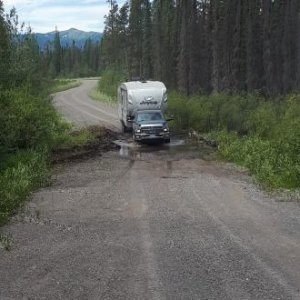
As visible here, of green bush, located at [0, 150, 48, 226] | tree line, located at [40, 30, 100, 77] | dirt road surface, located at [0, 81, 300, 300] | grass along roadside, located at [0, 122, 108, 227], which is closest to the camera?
dirt road surface, located at [0, 81, 300, 300]

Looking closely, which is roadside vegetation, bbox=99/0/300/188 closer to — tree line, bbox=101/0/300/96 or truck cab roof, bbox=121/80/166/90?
tree line, bbox=101/0/300/96

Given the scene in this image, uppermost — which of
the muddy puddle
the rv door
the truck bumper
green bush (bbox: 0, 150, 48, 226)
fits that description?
the rv door

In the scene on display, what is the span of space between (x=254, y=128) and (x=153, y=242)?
57.5ft

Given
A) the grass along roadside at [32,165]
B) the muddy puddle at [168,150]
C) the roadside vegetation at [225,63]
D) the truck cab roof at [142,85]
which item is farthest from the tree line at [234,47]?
the grass along roadside at [32,165]

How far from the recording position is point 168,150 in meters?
24.6

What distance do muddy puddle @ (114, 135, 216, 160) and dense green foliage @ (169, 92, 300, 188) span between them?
91 centimetres

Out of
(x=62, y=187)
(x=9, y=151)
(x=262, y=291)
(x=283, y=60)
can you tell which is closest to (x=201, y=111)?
(x=9, y=151)

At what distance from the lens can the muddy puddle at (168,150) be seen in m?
22.7

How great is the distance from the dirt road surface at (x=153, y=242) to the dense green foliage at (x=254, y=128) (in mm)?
1431

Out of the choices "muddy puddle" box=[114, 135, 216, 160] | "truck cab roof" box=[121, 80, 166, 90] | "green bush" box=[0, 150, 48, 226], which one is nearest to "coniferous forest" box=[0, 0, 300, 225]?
"green bush" box=[0, 150, 48, 226]

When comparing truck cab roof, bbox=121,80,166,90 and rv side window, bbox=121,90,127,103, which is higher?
truck cab roof, bbox=121,80,166,90

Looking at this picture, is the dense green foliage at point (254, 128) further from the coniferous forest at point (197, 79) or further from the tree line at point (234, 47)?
the tree line at point (234, 47)

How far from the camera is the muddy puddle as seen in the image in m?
22.7

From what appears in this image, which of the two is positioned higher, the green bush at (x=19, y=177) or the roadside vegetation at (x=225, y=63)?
the roadside vegetation at (x=225, y=63)
